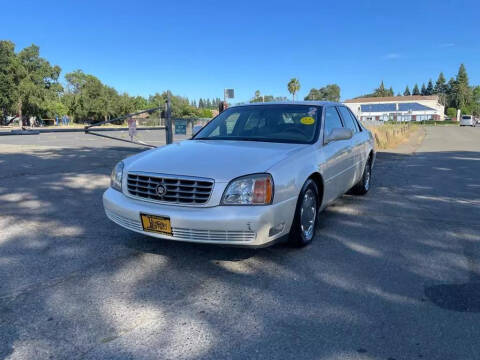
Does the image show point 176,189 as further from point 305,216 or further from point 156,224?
point 305,216

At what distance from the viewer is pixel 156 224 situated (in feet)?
10.7

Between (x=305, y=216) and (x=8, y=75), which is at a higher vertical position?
(x=8, y=75)

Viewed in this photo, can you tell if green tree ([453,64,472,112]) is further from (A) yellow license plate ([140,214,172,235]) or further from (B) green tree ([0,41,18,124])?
(A) yellow license plate ([140,214,172,235])

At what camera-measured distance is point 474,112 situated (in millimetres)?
127438

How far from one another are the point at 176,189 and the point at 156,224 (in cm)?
35

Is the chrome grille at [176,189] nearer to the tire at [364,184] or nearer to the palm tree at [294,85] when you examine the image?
the tire at [364,184]

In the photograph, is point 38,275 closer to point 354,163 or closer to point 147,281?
point 147,281

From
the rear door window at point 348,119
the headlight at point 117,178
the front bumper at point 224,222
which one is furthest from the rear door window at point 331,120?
the headlight at point 117,178

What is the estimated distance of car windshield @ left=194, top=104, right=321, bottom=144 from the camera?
172 inches

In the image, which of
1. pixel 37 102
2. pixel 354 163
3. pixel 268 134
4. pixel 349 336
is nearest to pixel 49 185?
pixel 268 134

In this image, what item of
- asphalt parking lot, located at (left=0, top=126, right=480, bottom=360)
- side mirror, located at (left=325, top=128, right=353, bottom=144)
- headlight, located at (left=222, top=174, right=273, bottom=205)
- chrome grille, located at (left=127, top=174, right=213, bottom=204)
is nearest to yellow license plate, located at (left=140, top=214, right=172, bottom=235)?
chrome grille, located at (left=127, top=174, right=213, bottom=204)

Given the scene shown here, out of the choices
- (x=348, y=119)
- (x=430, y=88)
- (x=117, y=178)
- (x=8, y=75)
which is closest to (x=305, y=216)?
(x=117, y=178)

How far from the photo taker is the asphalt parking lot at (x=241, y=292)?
2336 mm

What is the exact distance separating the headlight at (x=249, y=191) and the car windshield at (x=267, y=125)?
1.20m
